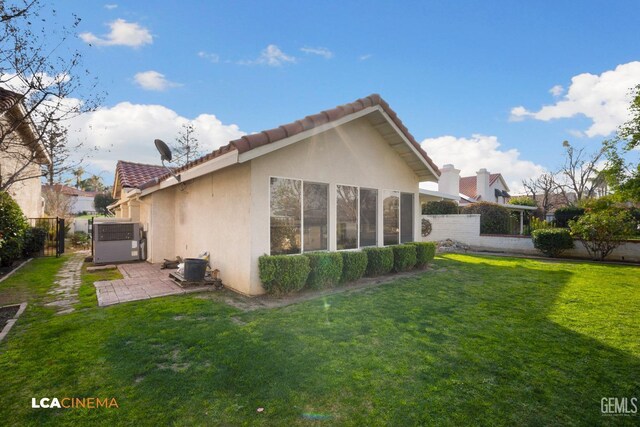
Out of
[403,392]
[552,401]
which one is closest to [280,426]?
[403,392]

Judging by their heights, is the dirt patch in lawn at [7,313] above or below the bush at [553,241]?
below

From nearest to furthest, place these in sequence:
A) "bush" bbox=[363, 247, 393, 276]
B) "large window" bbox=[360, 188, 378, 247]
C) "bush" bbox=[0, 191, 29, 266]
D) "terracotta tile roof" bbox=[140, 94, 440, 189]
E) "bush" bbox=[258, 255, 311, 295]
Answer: "terracotta tile roof" bbox=[140, 94, 440, 189]
"bush" bbox=[258, 255, 311, 295]
"bush" bbox=[363, 247, 393, 276]
"large window" bbox=[360, 188, 378, 247]
"bush" bbox=[0, 191, 29, 266]

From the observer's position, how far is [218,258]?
861 centimetres

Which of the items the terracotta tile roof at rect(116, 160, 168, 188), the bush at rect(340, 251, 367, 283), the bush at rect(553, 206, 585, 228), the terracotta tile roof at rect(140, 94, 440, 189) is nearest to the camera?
the terracotta tile roof at rect(140, 94, 440, 189)

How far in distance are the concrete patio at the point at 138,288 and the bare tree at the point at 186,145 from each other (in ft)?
75.4

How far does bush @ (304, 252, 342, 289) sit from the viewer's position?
7.70 m

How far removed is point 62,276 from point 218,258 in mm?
5522

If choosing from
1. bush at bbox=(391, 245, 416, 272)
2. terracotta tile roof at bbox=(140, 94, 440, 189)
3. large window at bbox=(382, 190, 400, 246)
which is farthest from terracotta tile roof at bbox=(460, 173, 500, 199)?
terracotta tile roof at bbox=(140, 94, 440, 189)

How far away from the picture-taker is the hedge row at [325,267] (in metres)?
7.04

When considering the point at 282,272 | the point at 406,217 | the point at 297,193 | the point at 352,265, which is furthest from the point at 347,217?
the point at 406,217

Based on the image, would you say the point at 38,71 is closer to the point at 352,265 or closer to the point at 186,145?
the point at 352,265

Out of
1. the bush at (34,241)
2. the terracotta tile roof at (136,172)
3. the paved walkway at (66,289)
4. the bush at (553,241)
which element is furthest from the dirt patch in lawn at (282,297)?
the bush at (34,241)

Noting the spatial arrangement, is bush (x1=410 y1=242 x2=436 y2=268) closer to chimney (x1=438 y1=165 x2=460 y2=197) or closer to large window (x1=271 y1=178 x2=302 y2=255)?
large window (x1=271 y1=178 x2=302 y2=255)

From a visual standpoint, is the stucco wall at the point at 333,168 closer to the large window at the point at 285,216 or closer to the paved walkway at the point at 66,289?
the large window at the point at 285,216
